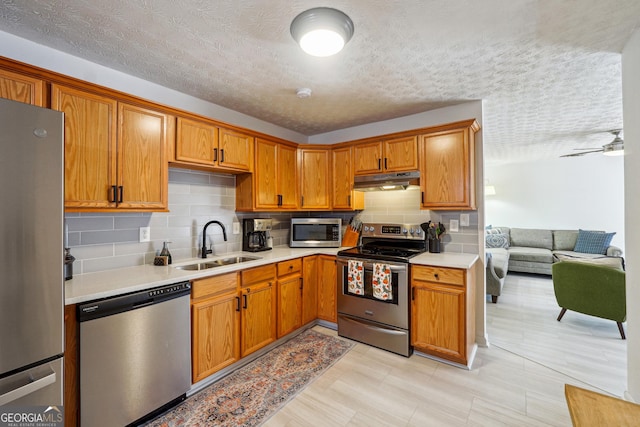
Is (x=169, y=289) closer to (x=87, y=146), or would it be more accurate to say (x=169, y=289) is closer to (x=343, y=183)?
(x=87, y=146)

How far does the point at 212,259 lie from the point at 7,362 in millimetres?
1587

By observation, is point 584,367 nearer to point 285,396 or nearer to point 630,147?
point 630,147

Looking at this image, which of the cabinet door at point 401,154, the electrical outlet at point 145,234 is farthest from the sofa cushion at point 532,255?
the electrical outlet at point 145,234

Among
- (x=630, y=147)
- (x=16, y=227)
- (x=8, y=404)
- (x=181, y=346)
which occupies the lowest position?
(x=181, y=346)

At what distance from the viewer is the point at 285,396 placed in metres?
2.04

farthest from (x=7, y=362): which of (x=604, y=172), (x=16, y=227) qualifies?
(x=604, y=172)

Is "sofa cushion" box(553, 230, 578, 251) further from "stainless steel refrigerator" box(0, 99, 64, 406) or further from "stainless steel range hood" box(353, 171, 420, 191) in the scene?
"stainless steel refrigerator" box(0, 99, 64, 406)

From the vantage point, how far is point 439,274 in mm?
2467

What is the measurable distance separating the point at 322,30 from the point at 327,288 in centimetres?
251

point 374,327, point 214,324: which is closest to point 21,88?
point 214,324

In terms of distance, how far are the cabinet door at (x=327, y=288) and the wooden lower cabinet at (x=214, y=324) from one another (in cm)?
113

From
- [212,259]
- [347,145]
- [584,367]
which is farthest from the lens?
[347,145]

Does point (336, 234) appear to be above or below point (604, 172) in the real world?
below

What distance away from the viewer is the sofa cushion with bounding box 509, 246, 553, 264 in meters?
5.31
